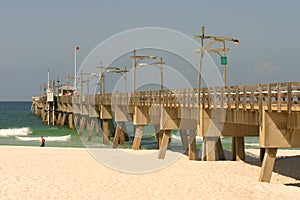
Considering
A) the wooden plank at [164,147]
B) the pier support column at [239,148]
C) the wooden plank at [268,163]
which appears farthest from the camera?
the wooden plank at [164,147]

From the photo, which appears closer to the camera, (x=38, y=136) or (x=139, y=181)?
(x=139, y=181)

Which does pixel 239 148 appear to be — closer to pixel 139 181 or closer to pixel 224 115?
pixel 224 115

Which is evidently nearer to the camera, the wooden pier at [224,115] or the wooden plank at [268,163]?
the wooden pier at [224,115]

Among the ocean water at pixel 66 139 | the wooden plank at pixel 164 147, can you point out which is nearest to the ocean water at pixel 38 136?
the ocean water at pixel 66 139

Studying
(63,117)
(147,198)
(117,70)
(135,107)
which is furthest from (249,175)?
(63,117)

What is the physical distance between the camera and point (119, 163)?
2212cm

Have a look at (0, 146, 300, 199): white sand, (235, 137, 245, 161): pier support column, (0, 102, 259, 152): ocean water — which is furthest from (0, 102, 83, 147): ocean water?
(0, 146, 300, 199): white sand

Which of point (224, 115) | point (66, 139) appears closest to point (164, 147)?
point (224, 115)

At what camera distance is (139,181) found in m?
16.8

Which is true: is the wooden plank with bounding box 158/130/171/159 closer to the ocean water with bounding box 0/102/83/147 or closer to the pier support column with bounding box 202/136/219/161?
the pier support column with bounding box 202/136/219/161

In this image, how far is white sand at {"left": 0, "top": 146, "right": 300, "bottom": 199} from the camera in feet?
47.5

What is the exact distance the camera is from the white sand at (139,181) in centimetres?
1449

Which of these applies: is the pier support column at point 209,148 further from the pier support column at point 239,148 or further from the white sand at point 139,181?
the pier support column at point 239,148

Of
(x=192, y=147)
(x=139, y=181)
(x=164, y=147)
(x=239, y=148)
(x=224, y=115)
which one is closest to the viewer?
(x=139, y=181)
